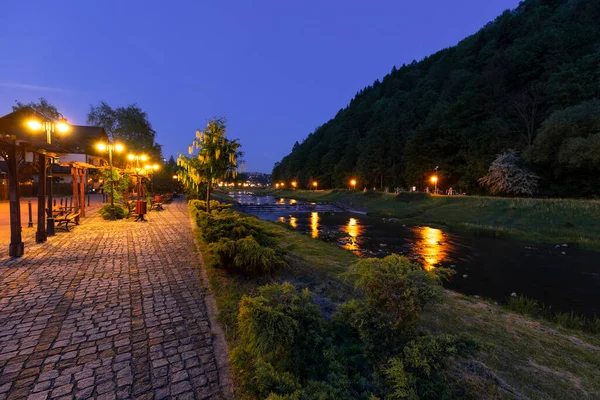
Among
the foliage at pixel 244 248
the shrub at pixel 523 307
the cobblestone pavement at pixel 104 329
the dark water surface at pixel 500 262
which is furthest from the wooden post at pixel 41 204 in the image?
the shrub at pixel 523 307

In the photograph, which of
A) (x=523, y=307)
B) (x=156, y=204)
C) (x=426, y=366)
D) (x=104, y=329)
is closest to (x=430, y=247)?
(x=523, y=307)

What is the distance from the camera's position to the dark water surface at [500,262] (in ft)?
30.2

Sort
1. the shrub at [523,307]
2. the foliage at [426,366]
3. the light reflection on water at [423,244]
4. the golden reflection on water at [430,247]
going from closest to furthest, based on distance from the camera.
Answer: the foliage at [426,366]
the shrub at [523,307]
the golden reflection on water at [430,247]
the light reflection on water at [423,244]

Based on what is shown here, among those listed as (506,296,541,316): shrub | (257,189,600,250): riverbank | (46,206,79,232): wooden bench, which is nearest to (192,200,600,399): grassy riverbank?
(506,296,541,316): shrub

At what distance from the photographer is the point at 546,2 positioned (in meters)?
72.8

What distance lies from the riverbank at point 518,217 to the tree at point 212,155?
1849 centimetres

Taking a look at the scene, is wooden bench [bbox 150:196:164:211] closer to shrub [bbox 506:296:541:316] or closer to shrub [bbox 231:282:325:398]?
shrub [bbox 231:282:325:398]

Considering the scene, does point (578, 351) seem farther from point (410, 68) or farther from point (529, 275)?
point (410, 68)

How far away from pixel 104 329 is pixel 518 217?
29.6 m

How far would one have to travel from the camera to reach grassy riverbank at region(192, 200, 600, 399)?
352 cm

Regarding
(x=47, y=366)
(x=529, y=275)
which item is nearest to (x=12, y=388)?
(x=47, y=366)

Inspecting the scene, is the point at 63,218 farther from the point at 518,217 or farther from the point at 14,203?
the point at 518,217

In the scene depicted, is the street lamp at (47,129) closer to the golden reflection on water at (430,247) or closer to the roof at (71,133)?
the golden reflection on water at (430,247)

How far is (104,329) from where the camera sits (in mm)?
4168
